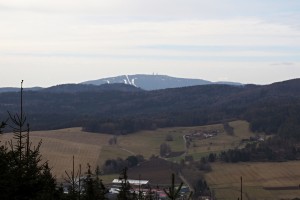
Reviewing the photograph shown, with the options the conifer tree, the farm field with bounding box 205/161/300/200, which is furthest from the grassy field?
the conifer tree

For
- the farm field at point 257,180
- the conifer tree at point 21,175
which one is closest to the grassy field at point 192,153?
the farm field at point 257,180

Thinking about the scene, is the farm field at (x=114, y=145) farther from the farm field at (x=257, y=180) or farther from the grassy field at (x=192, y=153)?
the farm field at (x=257, y=180)

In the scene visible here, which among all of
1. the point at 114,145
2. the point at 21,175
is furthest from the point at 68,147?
the point at 21,175

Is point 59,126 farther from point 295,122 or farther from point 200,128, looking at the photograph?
point 295,122

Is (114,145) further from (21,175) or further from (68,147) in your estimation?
(21,175)

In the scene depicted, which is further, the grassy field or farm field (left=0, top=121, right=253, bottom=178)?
farm field (left=0, top=121, right=253, bottom=178)

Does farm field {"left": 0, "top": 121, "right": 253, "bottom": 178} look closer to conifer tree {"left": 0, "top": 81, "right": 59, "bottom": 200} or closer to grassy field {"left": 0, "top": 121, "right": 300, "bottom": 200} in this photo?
grassy field {"left": 0, "top": 121, "right": 300, "bottom": 200}

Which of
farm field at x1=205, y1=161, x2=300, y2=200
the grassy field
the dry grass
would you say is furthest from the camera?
the dry grass

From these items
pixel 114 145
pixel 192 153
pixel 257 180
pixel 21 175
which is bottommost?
pixel 257 180

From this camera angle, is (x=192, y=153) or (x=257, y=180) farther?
(x=192, y=153)
